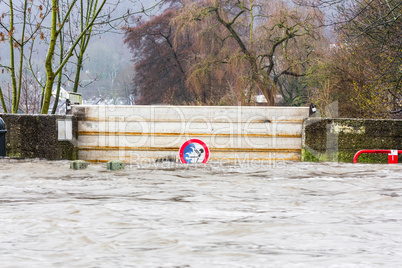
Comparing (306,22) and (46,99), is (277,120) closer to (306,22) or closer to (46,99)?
(46,99)

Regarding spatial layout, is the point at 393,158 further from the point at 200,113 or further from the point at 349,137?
the point at 200,113

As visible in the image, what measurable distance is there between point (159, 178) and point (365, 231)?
415 cm

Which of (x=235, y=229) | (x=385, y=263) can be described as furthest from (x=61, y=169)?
(x=385, y=263)

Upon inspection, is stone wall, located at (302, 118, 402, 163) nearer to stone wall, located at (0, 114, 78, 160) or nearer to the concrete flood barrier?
the concrete flood barrier

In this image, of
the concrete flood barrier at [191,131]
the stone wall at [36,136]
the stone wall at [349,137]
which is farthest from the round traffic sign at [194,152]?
the stone wall at [36,136]

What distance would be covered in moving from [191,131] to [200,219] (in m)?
5.72

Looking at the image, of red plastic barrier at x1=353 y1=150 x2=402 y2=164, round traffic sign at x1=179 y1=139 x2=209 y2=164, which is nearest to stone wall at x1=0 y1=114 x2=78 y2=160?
round traffic sign at x1=179 y1=139 x2=209 y2=164

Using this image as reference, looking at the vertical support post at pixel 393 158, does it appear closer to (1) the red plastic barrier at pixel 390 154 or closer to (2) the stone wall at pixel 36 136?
(1) the red plastic barrier at pixel 390 154

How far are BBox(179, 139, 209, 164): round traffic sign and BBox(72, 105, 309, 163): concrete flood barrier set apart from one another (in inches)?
12.6

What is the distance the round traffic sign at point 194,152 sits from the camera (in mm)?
9648

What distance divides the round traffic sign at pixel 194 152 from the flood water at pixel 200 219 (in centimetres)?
162

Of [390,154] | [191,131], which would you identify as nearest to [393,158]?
[390,154]

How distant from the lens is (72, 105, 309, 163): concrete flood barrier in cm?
1006

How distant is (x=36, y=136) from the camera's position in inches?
378
